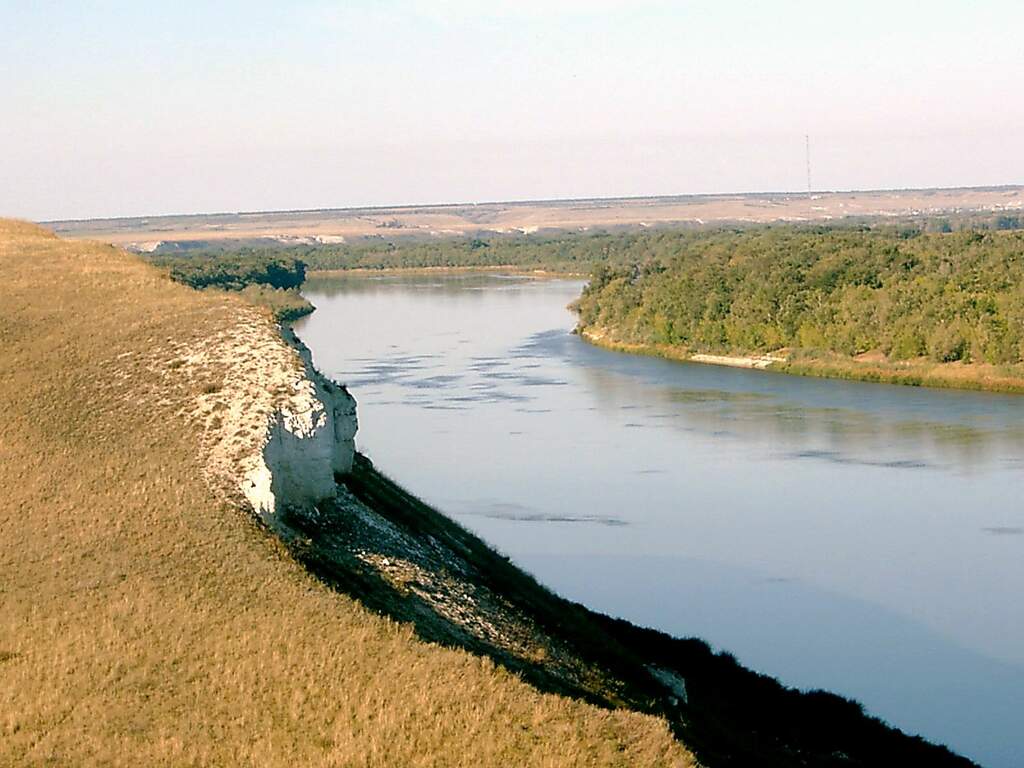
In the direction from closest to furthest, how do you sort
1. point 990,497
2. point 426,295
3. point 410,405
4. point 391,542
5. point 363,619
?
1. point 363,619
2. point 391,542
3. point 990,497
4. point 410,405
5. point 426,295

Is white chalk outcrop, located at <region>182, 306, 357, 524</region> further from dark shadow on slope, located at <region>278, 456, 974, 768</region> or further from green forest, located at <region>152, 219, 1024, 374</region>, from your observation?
green forest, located at <region>152, 219, 1024, 374</region>

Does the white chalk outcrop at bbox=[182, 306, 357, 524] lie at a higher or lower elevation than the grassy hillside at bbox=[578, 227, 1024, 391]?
higher

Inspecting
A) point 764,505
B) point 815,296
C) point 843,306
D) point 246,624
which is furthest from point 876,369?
point 246,624

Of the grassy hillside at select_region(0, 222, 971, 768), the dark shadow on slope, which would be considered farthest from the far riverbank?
the grassy hillside at select_region(0, 222, 971, 768)

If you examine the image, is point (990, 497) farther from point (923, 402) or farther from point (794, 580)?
point (923, 402)

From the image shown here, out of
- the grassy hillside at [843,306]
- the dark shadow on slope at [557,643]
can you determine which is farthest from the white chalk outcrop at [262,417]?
the grassy hillside at [843,306]

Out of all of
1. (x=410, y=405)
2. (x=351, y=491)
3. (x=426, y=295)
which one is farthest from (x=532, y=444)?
(x=426, y=295)
